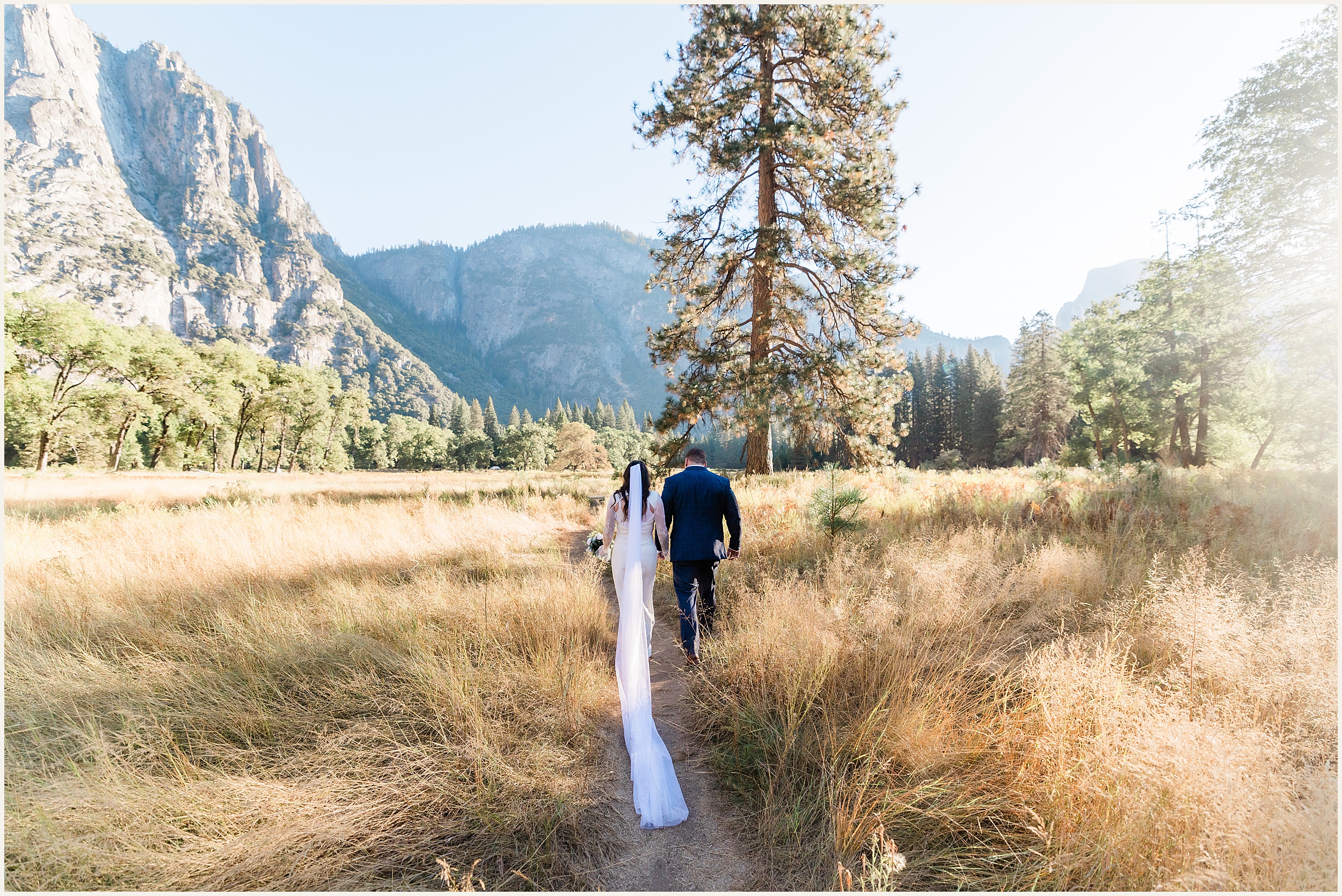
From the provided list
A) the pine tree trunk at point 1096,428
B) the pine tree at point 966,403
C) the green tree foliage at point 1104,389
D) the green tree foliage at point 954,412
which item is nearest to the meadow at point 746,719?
the green tree foliage at point 1104,389

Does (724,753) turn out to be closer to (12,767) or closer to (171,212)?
(12,767)

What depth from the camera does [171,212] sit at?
171 metres

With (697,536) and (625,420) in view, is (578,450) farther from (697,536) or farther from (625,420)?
(625,420)

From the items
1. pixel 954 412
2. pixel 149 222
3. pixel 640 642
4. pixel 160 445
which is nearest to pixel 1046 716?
pixel 640 642

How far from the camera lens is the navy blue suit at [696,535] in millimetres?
5945

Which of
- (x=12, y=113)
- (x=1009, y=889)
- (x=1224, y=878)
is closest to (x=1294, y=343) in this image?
(x=1224, y=878)

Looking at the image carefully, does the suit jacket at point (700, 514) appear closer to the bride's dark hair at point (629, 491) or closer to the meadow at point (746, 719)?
the bride's dark hair at point (629, 491)

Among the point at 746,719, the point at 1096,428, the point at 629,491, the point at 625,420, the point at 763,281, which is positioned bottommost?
the point at 746,719

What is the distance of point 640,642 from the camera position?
478 centimetres

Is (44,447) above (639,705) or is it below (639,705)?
above

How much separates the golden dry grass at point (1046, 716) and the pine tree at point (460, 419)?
97.0 m

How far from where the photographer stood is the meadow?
2955 millimetres

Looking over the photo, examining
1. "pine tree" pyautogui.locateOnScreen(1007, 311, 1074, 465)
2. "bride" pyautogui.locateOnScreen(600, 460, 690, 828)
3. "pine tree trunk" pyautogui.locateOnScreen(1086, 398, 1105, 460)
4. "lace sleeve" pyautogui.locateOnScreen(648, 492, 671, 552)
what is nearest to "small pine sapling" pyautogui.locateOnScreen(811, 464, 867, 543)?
"lace sleeve" pyautogui.locateOnScreen(648, 492, 671, 552)

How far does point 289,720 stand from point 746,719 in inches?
142
